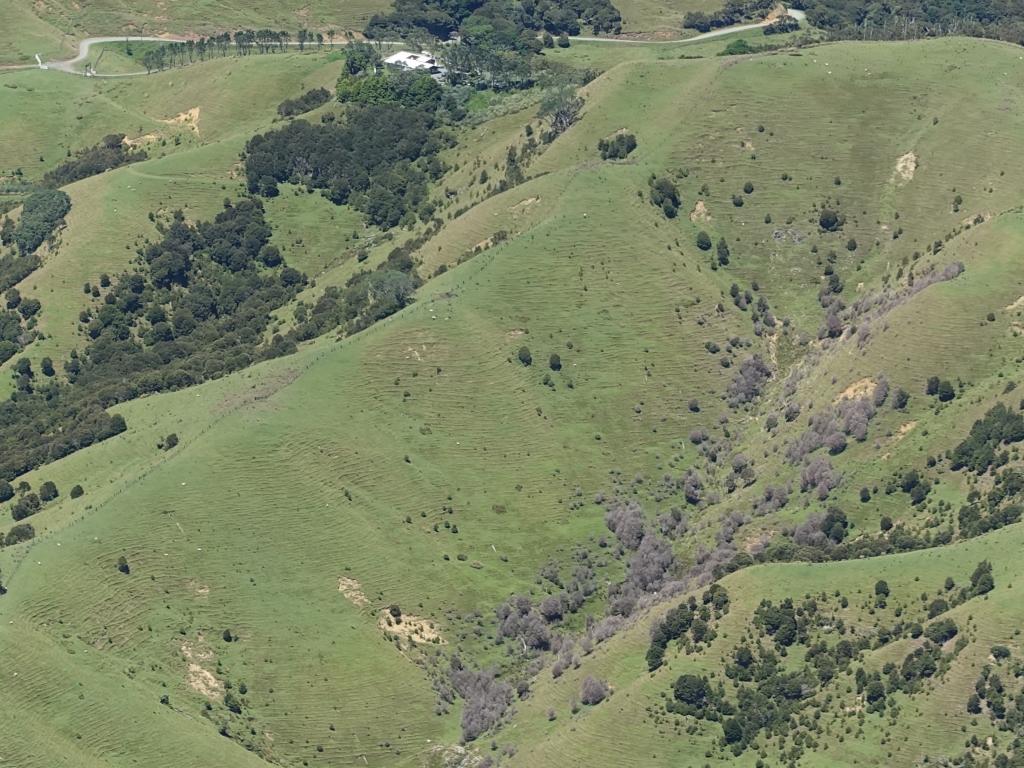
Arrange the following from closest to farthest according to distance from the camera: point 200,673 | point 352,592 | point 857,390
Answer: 1. point 200,673
2. point 352,592
3. point 857,390

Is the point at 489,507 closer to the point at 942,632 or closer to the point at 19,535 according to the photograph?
the point at 19,535

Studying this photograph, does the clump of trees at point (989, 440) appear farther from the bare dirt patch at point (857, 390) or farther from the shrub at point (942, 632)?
the shrub at point (942, 632)

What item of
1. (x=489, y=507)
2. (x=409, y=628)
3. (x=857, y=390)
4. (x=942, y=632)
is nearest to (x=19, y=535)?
(x=409, y=628)

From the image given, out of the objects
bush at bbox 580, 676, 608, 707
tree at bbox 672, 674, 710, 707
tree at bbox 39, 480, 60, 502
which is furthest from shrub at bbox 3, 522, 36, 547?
tree at bbox 672, 674, 710, 707

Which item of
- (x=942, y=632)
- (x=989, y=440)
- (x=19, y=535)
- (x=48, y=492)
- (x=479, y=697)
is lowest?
(x=479, y=697)

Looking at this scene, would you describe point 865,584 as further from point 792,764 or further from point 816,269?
point 816,269

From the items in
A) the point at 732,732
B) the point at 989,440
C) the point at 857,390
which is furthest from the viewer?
the point at 857,390

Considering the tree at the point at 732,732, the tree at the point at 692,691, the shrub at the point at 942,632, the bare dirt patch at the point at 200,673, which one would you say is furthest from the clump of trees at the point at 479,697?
the shrub at the point at 942,632
